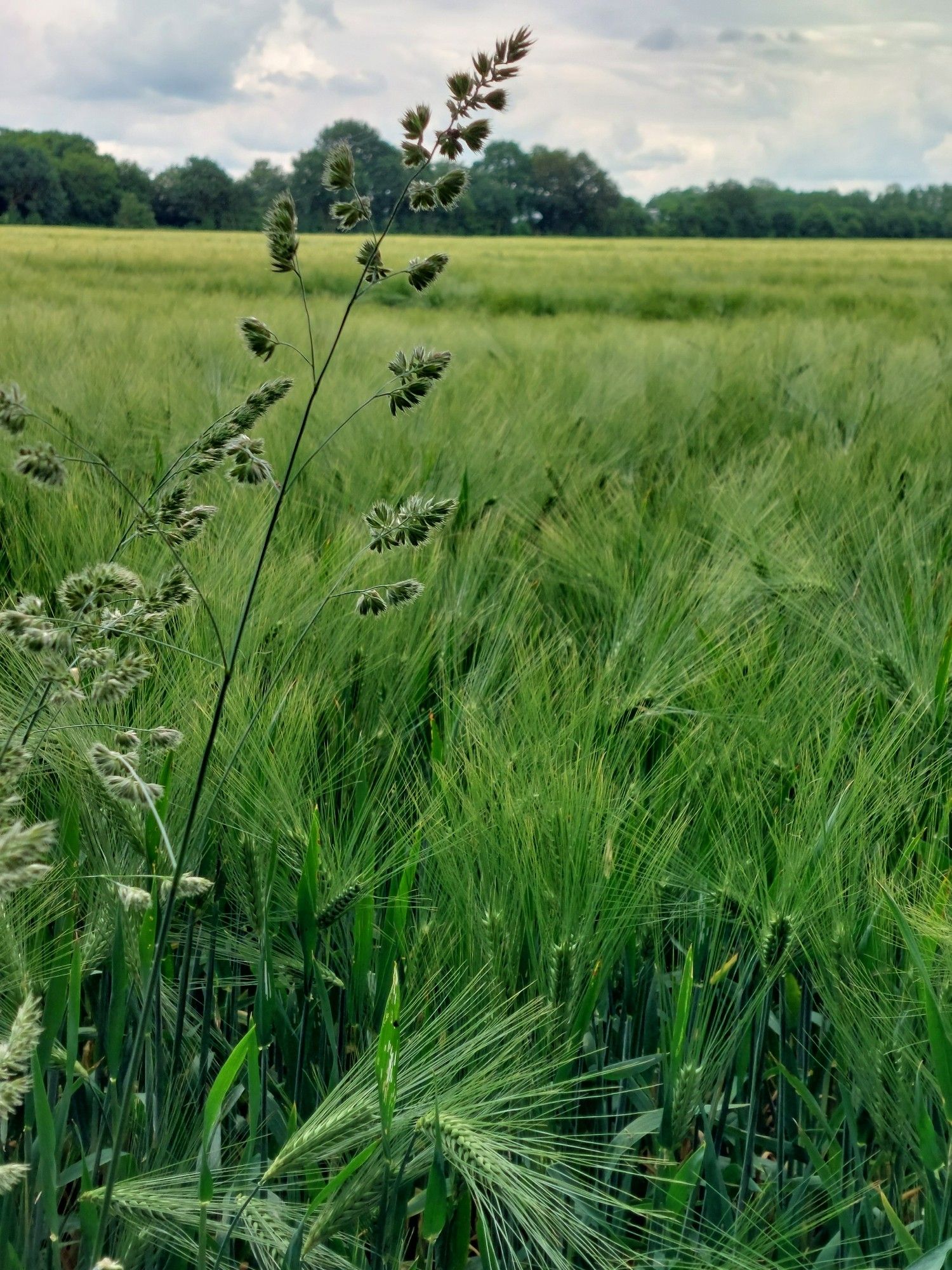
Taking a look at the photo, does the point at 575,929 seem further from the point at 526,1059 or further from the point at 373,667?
the point at 373,667

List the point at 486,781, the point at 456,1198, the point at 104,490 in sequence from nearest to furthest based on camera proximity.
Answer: the point at 456,1198, the point at 486,781, the point at 104,490

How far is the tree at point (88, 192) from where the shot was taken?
1593 inches

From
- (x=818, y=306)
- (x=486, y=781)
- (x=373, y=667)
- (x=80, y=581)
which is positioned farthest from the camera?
(x=818, y=306)

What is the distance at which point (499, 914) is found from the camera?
70cm

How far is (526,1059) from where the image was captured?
672 millimetres

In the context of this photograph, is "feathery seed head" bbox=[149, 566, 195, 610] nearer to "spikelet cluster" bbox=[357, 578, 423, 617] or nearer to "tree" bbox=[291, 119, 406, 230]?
"spikelet cluster" bbox=[357, 578, 423, 617]

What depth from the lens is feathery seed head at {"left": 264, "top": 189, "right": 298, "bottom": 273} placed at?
1.74 feet

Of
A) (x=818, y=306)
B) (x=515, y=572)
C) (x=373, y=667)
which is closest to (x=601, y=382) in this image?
(x=515, y=572)

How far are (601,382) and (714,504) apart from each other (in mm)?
1365

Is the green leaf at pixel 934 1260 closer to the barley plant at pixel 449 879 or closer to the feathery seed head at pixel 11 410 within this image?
the barley plant at pixel 449 879

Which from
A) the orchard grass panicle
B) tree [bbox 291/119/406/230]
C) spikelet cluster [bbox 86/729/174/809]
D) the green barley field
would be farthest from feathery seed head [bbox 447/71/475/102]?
tree [bbox 291/119/406/230]

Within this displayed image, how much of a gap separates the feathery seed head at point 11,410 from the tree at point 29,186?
42.1 meters

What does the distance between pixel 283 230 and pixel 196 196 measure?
1684 inches

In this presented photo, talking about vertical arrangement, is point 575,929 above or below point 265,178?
below
